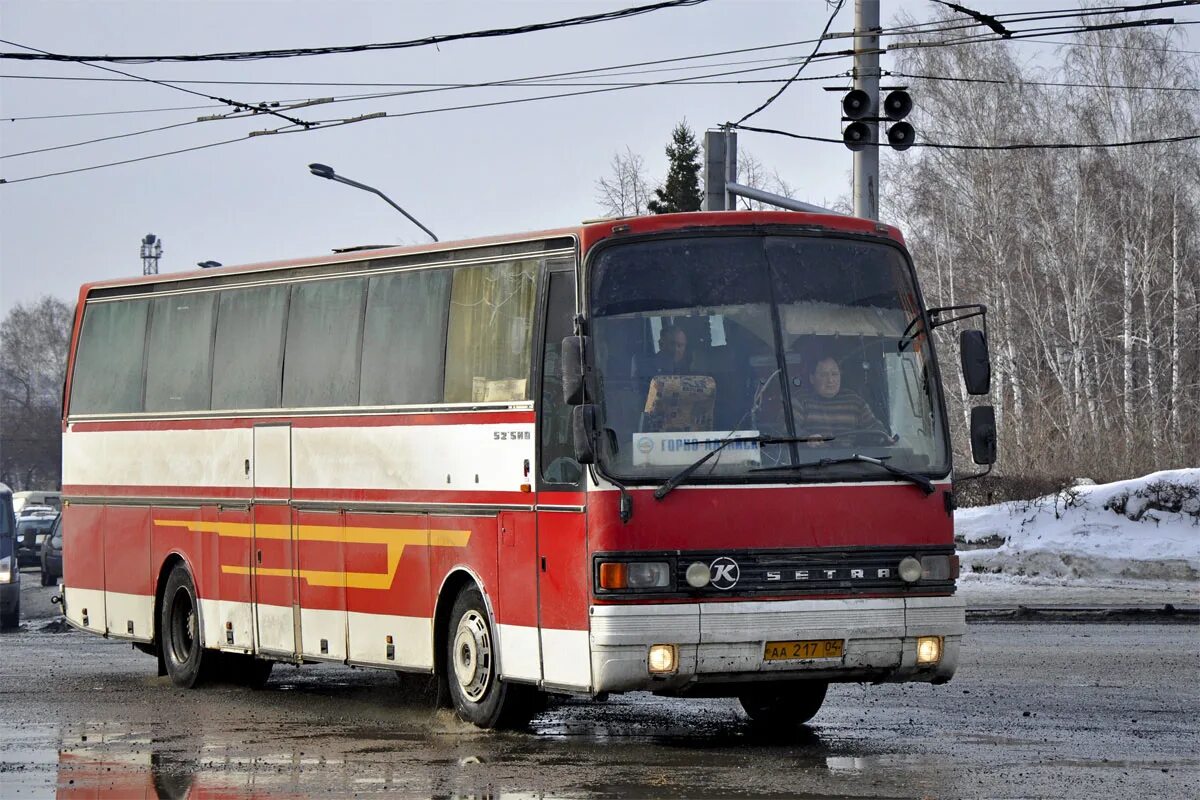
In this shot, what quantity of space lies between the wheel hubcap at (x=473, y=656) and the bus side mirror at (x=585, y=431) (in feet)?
6.08

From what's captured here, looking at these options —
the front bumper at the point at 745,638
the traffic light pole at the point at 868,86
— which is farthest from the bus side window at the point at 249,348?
the traffic light pole at the point at 868,86

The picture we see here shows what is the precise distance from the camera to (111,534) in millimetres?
18375

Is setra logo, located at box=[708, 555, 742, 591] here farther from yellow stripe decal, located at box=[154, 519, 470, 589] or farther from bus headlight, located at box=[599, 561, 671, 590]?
yellow stripe decal, located at box=[154, 519, 470, 589]

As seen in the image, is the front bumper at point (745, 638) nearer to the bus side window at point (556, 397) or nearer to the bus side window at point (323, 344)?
the bus side window at point (556, 397)

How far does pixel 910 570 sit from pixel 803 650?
0.82 meters

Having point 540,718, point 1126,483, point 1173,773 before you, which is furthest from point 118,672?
point 1126,483

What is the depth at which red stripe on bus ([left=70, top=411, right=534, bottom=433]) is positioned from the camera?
1308 centimetres

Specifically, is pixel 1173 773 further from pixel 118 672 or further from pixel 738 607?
pixel 118 672

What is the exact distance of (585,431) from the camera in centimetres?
1164

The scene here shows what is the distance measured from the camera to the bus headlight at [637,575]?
1166cm

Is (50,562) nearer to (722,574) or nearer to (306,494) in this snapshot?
(306,494)

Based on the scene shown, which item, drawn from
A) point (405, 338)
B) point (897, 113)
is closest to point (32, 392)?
point (897, 113)

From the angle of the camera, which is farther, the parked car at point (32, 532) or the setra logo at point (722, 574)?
the parked car at point (32, 532)

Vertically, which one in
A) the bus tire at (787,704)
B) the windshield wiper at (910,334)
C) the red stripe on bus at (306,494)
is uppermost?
the windshield wiper at (910,334)
